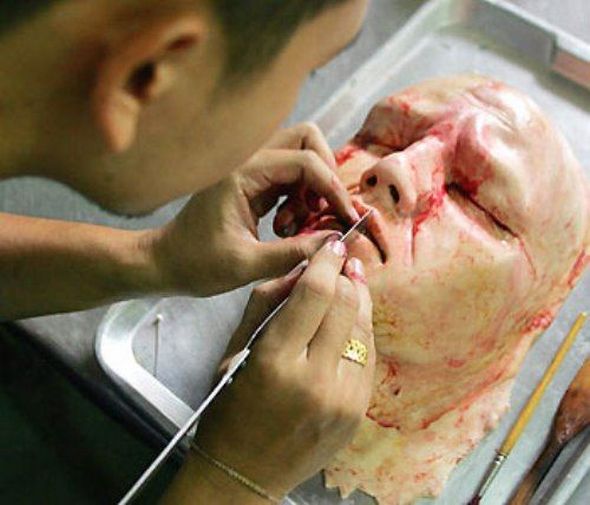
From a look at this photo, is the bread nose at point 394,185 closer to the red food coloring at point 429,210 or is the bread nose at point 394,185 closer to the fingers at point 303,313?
the red food coloring at point 429,210

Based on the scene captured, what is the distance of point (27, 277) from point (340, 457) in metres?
0.53

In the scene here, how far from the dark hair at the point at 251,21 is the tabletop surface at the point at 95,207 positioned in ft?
2.81

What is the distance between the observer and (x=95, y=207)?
68.8 inches

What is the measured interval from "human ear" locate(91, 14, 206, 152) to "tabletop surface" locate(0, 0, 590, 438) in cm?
83

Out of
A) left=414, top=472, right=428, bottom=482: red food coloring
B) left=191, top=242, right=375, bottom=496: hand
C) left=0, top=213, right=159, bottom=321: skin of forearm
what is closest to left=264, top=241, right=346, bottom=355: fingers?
left=191, top=242, right=375, bottom=496: hand

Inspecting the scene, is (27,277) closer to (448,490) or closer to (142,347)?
(142,347)

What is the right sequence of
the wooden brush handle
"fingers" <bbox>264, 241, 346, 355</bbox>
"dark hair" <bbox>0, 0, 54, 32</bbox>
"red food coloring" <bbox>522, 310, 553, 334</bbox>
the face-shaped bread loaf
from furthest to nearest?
"red food coloring" <bbox>522, 310, 553, 334</bbox> < the wooden brush handle < the face-shaped bread loaf < "fingers" <bbox>264, 241, 346, 355</bbox> < "dark hair" <bbox>0, 0, 54, 32</bbox>

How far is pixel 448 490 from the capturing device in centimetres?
142

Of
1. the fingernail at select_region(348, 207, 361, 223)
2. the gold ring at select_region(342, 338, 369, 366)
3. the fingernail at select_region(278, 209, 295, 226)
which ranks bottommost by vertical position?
the fingernail at select_region(278, 209, 295, 226)

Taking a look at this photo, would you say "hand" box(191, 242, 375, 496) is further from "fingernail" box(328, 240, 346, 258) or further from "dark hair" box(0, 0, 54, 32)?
"dark hair" box(0, 0, 54, 32)

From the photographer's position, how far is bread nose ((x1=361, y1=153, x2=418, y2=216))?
4.13 ft

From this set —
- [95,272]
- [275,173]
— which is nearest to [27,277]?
[95,272]

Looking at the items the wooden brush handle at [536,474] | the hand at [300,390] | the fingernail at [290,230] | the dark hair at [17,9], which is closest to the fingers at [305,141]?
the fingernail at [290,230]

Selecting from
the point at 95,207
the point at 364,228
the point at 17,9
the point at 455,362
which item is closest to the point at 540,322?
the point at 455,362
